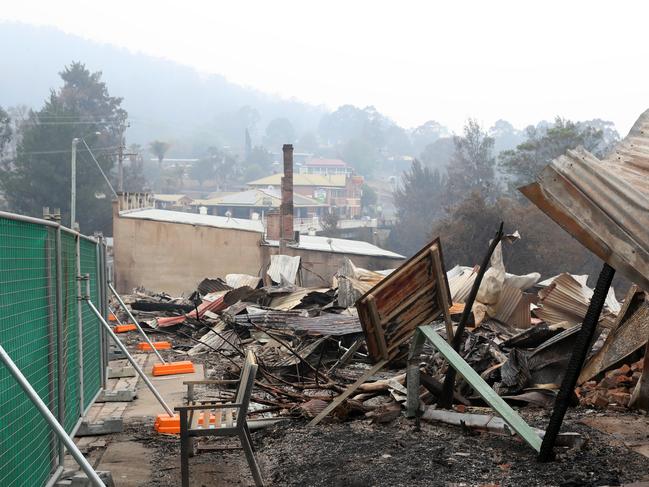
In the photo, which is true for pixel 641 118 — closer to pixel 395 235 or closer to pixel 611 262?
pixel 611 262

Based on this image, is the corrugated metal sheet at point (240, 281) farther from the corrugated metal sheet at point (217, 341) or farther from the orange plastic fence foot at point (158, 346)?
the orange plastic fence foot at point (158, 346)

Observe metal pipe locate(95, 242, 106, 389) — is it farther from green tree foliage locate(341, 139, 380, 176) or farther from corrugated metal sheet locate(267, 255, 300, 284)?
Result: green tree foliage locate(341, 139, 380, 176)

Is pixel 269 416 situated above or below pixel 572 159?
below

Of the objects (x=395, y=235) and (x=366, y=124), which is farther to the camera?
(x=366, y=124)

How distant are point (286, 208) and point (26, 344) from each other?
3429 centimetres

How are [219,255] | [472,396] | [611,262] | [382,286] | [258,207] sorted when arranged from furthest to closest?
[258,207]
[219,255]
[472,396]
[382,286]
[611,262]

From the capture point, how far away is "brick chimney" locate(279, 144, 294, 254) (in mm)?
37559

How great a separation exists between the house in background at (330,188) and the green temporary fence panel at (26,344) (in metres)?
113

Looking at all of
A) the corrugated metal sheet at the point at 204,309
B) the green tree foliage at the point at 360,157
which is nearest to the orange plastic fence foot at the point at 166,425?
the corrugated metal sheet at the point at 204,309

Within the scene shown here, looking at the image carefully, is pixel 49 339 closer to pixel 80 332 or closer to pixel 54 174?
pixel 80 332

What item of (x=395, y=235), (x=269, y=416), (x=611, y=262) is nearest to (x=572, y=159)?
(x=611, y=262)

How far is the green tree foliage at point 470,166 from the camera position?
8006 centimetres

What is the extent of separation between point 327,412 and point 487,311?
343 inches

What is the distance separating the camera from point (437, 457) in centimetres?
612
